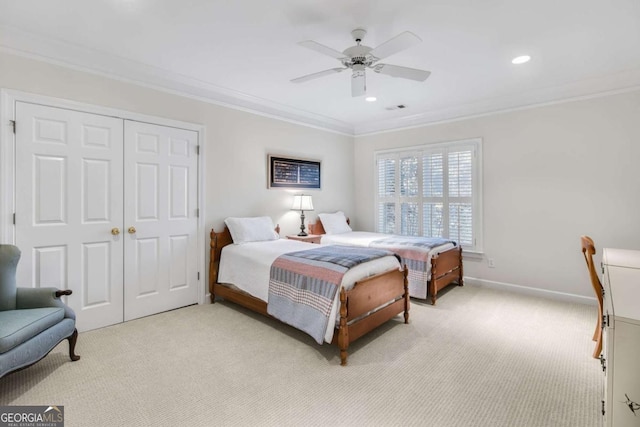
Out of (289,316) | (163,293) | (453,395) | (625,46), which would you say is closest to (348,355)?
(289,316)

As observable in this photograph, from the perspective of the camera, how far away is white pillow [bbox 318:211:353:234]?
5.22 m

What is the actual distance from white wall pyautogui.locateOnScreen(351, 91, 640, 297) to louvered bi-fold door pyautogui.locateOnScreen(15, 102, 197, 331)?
396 cm

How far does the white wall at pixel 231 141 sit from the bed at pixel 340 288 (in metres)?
0.59

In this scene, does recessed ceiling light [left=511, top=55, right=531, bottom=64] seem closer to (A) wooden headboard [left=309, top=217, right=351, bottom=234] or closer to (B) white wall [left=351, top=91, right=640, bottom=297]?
(B) white wall [left=351, top=91, right=640, bottom=297]

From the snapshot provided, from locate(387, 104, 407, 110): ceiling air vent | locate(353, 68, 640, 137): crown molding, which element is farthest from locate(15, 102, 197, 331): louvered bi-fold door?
locate(353, 68, 640, 137): crown molding

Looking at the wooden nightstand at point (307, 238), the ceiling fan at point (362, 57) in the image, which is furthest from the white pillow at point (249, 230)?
the ceiling fan at point (362, 57)

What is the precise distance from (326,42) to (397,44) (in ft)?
2.62

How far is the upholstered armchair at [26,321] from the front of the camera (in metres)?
1.98

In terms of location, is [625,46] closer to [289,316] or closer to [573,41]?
[573,41]

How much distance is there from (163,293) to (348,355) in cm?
228

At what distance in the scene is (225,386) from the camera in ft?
7.22

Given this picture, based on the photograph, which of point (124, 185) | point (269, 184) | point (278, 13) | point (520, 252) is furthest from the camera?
point (269, 184)

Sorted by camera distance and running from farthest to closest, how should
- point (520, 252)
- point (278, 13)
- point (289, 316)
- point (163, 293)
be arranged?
point (520, 252)
point (163, 293)
point (289, 316)
point (278, 13)

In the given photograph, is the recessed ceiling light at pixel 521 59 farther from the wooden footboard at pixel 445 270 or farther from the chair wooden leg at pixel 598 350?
the chair wooden leg at pixel 598 350
